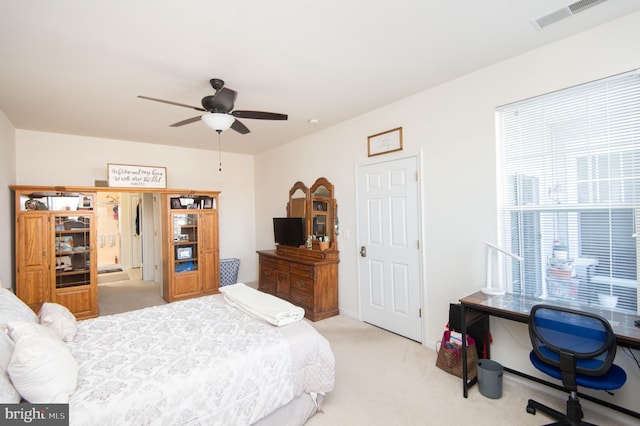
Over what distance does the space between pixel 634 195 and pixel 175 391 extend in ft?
10.4

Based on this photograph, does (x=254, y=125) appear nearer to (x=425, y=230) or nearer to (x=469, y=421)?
(x=425, y=230)

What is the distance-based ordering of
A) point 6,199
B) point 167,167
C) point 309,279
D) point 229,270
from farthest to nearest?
point 229,270 < point 167,167 < point 309,279 < point 6,199

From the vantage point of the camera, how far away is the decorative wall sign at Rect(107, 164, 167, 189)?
4.72 metres

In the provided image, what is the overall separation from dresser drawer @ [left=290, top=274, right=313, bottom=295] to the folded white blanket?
119 cm

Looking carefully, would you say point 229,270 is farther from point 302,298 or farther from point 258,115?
point 258,115

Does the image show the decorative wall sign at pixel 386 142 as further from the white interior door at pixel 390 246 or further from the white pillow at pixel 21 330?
the white pillow at pixel 21 330

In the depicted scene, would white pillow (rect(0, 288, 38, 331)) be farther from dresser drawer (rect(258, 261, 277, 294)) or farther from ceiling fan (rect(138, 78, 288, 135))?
dresser drawer (rect(258, 261, 277, 294))

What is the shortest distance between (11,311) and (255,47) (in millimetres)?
2436

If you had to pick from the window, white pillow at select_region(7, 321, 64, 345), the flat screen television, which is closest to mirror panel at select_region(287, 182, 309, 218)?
the flat screen television

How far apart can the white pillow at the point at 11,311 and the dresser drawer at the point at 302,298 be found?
2.76 m

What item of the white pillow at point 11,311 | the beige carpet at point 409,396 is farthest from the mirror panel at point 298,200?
the white pillow at point 11,311

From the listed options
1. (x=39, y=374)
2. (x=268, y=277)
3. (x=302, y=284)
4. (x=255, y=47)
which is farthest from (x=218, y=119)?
(x=268, y=277)

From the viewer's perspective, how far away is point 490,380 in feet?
7.81

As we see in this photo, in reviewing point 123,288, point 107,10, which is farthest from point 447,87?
point 123,288
